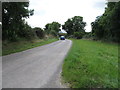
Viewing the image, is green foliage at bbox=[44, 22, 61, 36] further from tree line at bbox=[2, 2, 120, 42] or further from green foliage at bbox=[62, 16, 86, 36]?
tree line at bbox=[2, 2, 120, 42]

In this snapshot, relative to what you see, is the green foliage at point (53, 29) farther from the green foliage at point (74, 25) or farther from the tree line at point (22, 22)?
the tree line at point (22, 22)

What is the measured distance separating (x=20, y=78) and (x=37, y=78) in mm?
583

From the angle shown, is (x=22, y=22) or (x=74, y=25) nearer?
(x=22, y=22)

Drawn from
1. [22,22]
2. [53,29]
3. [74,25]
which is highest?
[74,25]

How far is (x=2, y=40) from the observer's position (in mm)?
12648

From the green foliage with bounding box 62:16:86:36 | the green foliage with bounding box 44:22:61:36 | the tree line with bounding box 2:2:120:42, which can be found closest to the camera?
the tree line with bounding box 2:2:120:42

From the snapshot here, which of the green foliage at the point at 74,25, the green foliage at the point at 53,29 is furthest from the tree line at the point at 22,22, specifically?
the green foliage at the point at 74,25

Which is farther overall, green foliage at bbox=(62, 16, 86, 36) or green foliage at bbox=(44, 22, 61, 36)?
green foliage at bbox=(62, 16, 86, 36)

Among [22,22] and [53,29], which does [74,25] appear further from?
[22,22]

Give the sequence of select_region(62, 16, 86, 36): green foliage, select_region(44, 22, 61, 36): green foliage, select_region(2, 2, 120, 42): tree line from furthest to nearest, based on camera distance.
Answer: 1. select_region(62, 16, 86, 36): green foliage
2. select_region(44, 22, 61, 36): green foliage
3. select_region(2, 2, 120, 42): tree line

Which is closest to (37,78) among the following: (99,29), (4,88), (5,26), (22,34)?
(4,88)

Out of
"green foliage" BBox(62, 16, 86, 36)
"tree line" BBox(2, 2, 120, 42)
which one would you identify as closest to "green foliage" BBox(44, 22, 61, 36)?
"green foliage" BBox(62, 16, 86, 36)

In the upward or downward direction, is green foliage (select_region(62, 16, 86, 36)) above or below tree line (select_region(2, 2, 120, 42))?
above

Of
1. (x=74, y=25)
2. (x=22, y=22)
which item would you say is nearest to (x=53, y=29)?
(x=74, y=25)
